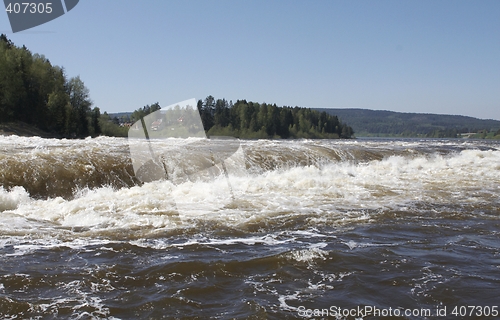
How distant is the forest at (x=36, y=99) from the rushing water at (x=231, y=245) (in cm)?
3563

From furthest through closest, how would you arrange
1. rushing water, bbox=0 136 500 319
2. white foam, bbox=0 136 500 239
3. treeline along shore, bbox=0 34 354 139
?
treeline along shore, bbox=0 34 354 139
white foam, bbox=0 136 500 239
rushing water, bbox=0 136 500 319

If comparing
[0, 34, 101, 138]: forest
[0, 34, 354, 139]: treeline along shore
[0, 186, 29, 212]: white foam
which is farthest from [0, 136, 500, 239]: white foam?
[0, 34, 101, 138]: forest

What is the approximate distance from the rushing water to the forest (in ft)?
117

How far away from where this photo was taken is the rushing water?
420cm

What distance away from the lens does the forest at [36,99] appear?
42844 mm

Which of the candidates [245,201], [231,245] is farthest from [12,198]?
[231,245]

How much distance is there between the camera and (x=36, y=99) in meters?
46.2

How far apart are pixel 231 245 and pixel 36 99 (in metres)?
47.2

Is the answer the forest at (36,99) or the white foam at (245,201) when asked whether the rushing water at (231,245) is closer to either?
the white foam at (245,201)

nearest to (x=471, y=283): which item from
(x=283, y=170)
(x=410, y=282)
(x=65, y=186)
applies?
(x=410, y=282)

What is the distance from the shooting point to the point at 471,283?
15.6 feet

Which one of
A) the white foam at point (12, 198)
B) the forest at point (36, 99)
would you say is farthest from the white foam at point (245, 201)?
the forest at point (36, 99)

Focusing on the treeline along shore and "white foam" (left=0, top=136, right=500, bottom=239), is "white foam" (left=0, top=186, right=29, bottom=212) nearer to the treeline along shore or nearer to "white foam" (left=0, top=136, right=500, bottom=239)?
"white foam" (left=0, top=136, right=500, bottom=239)

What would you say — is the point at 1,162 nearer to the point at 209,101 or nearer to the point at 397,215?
the point at 397,215
